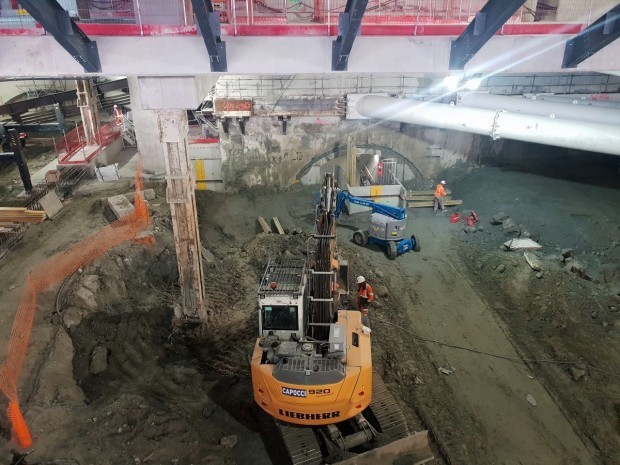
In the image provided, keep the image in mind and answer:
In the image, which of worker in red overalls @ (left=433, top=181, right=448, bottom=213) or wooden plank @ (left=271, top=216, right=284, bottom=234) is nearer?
wooden plank @ (left=271, top=216, right=284, bottom=234)

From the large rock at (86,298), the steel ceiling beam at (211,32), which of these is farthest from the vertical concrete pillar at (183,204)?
the steel ceiling beam at (211,32)

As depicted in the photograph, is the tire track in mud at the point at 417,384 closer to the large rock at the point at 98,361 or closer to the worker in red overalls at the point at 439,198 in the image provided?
the large rock at the point at 98,361

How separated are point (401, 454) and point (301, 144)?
53.9 ft

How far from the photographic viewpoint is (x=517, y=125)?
40.4 feet

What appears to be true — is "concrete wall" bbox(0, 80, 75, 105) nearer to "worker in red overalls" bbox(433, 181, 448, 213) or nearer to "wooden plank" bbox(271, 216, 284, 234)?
"wooden plank" bbox(271, 216, 284, 234)

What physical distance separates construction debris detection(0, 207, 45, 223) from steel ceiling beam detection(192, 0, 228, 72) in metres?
10.4

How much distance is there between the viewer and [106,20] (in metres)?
9.23

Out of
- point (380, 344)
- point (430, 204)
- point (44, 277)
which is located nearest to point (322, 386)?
point (380, 344)

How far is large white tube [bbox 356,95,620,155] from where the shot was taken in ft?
35.7

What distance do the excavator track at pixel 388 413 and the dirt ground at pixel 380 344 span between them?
2.61ft

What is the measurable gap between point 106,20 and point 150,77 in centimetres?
148

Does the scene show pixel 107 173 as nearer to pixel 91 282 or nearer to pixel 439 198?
pixel 91 282

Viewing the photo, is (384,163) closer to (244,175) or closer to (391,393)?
(244,175)

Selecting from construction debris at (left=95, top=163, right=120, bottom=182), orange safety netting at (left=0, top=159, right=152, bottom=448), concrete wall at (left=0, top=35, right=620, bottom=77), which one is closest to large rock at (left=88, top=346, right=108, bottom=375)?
orange safety netting at (left=0, top=159, right=152, bottom=448)
